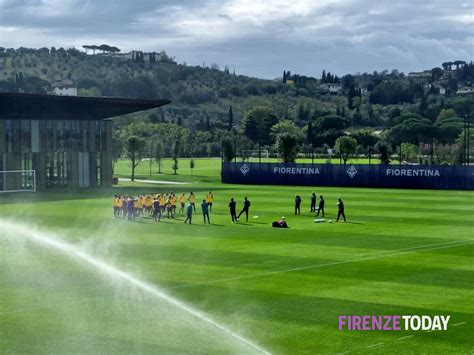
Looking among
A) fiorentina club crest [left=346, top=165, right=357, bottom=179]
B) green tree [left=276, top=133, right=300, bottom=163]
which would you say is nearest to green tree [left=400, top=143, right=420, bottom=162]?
green tree [left=276, top=133, right=300, bottom=163]

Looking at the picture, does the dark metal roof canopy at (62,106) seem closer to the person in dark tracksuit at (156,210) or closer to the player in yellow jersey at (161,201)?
the player in yellow jersey at (161,201)

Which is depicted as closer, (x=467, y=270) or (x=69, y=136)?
(x=467, y=270)

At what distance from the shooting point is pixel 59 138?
10406 cm

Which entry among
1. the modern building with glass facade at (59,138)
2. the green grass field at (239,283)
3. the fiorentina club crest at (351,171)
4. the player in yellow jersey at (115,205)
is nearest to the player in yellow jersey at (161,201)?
the green grass field at (239,283)

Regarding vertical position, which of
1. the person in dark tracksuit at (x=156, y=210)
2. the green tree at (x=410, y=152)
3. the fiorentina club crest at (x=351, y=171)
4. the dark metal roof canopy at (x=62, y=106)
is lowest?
the person in dark tracksuit at (x=156, y=210)

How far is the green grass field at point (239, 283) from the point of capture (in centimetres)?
2400

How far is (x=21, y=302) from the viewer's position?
29219mm

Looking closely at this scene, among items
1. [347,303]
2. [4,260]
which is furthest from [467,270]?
[4,260]

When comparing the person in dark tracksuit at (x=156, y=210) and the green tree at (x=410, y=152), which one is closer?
the person in dark tracksuit at (x=156, y=210)

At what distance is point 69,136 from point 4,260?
67716 mm

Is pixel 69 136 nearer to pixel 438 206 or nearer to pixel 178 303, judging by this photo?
pixel 438 206

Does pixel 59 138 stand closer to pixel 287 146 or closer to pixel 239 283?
pixel 287 146

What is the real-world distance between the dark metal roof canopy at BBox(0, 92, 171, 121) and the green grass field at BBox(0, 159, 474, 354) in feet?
117

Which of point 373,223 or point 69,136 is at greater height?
point 69,136
